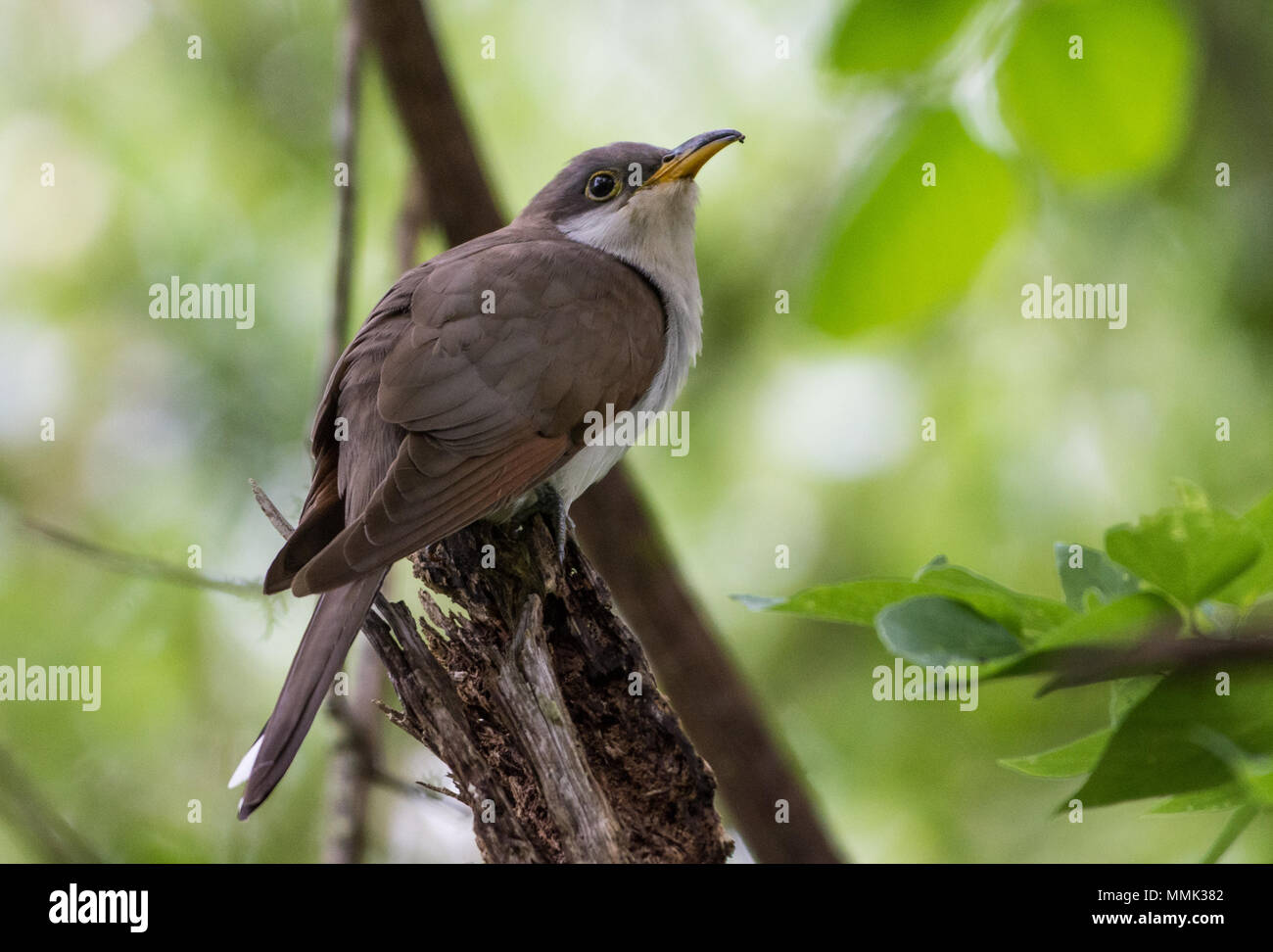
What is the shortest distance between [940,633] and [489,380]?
268cm

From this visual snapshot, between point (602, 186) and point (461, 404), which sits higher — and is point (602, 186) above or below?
above

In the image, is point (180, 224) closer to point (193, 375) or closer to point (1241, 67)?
point (193, 375)

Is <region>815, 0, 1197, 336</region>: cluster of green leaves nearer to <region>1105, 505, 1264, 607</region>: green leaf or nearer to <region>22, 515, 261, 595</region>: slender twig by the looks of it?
<region>1105, 505, 1264, 607</region>: green leaf

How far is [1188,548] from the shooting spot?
1.14m

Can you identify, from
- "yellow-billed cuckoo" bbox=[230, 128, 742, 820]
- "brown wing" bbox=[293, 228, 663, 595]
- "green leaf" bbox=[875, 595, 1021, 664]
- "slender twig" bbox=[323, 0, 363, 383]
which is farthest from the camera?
"slender twig" bbox=[323, 0, 363, 383]

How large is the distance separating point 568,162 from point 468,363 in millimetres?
1679

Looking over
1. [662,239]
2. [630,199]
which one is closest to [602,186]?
[630,199]

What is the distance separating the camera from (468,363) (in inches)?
147

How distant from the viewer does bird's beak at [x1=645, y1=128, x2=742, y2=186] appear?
448 cm

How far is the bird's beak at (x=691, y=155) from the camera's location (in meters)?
4.48

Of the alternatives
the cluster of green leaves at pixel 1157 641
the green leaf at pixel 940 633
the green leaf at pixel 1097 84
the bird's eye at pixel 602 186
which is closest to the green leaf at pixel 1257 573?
the cluster of green leaves at pixel 1157 641

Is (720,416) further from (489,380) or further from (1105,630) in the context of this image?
(1105,630)

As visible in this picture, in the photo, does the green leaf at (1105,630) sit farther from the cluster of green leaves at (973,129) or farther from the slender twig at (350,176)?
the slender twig at (350,176)

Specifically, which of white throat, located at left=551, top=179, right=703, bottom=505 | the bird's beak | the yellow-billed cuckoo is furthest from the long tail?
the bird's beak
